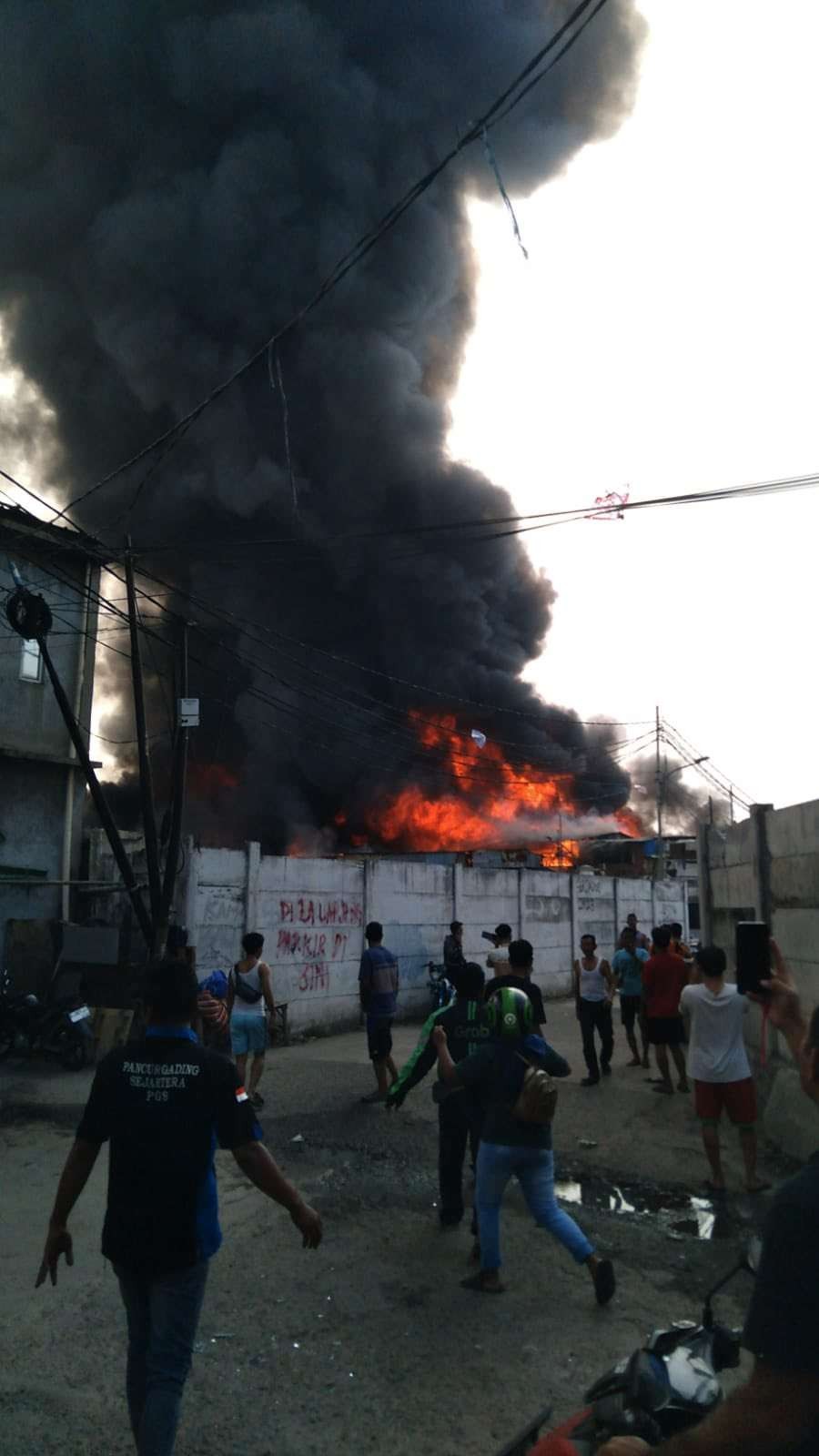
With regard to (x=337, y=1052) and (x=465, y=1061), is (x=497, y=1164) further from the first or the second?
(x=337, y=1052)

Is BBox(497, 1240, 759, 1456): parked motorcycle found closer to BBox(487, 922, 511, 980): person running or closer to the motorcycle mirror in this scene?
the motorcycle mirror

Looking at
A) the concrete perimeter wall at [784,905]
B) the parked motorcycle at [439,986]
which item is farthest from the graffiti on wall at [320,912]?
the concrete perimeter wall at [784,905]

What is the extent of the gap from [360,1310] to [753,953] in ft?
8.71

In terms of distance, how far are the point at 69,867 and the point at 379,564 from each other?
15.3 metres

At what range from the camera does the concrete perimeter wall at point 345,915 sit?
38.7ft

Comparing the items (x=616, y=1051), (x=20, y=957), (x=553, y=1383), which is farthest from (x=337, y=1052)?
(x=553, y=1383)

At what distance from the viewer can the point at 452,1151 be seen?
5.34 metres

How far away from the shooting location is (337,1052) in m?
11.3

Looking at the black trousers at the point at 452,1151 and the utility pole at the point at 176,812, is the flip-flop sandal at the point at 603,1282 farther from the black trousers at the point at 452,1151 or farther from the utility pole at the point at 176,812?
the utility pole at the point at 176,812

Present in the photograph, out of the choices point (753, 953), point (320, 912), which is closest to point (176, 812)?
point (320, 912)

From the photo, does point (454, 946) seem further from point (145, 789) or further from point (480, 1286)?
point (480, 1286)

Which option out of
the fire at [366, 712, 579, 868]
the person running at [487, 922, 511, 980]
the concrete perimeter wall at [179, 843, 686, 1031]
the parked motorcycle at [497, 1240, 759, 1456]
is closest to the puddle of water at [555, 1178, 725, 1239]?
the person running at [487, 922, 511, 980]

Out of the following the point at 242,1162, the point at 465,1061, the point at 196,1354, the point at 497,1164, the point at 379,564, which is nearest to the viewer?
the point at 242,1162

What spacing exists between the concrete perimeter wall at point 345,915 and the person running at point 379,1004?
3.35 metres
